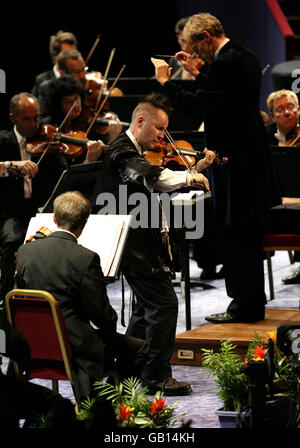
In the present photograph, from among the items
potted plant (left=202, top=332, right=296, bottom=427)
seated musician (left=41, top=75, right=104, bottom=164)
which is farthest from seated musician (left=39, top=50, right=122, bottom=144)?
potted plant (left=202, top=332, right=296, bottom=427)

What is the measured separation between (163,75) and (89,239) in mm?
1078

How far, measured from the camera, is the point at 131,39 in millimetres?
9555

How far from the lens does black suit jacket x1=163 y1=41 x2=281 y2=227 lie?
468 centimetres

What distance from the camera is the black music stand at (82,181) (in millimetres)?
4984

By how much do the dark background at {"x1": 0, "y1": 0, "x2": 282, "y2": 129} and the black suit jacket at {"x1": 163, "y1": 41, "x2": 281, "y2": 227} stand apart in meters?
4.23

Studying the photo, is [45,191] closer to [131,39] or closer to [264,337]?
[264,337]

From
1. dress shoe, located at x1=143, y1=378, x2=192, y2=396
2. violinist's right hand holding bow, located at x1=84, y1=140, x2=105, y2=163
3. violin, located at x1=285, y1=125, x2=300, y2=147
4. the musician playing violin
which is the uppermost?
the musician playing violin

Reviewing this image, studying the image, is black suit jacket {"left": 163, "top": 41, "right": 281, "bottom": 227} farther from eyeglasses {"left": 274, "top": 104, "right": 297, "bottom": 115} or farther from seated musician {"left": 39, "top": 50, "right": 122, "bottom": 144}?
seated musician {"left": 39, "top": 50, "right": 122, "bottom": 144}

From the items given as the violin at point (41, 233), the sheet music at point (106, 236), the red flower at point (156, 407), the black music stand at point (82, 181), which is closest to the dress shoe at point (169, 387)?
the sheet music at point (106, 236)

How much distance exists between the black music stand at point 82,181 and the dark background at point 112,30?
375 cm

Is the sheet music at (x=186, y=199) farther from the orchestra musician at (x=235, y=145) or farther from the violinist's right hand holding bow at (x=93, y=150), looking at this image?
the violinist's right hand holding bow at (x=93, y=150)
